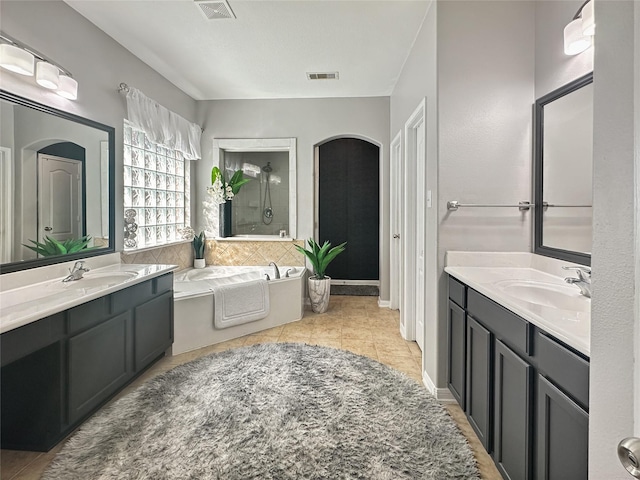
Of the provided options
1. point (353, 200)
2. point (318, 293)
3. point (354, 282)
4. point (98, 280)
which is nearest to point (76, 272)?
point (98, 280)

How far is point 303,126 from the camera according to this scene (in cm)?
463

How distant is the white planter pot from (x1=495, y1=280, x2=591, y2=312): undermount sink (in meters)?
2.70

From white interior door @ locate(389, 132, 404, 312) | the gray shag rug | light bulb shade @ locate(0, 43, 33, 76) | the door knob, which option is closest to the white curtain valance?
light bulb shade @ locate(0, 43, 33, 76)

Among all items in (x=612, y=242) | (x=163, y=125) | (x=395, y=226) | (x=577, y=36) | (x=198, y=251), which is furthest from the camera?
(x=198, y=251)

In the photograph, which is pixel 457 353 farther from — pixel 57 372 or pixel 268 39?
pixel 268 39

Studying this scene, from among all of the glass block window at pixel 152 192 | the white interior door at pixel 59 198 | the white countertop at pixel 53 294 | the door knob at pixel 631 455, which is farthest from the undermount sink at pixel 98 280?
the door knob at pixel 631 455

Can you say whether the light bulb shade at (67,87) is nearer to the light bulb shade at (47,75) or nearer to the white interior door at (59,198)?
the light bulb shade at (47,75)

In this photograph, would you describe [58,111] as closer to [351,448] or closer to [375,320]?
[351,448]

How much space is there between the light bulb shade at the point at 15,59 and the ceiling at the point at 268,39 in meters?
0.76

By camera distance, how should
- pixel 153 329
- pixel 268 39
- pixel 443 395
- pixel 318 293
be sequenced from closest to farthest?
pixel 443 395, pixel 153 329, pixel 268 39, pixel 318 293

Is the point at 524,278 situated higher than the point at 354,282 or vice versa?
the point at 524,278

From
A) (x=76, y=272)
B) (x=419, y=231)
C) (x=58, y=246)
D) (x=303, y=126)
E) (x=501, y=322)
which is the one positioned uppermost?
(x=303, y=126)

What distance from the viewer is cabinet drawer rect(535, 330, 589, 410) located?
984 mm

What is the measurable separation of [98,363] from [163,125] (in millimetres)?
2573
